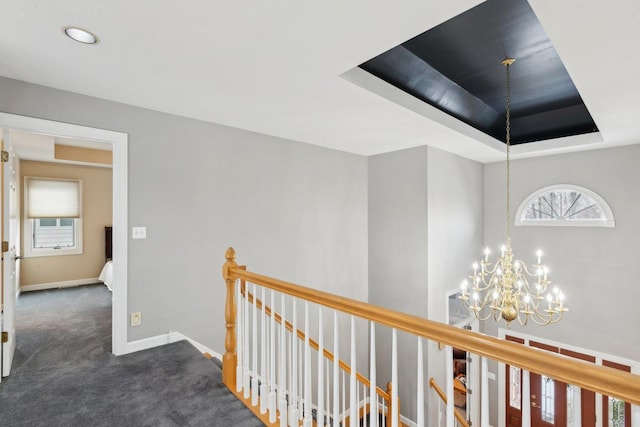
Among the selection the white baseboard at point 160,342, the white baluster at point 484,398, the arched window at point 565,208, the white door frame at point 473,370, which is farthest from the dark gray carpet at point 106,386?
the arched window at point 565,208

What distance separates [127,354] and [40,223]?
474 cm

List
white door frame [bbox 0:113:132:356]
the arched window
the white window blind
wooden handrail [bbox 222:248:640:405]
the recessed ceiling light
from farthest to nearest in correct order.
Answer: the white window blind, the arched window, white door frame [bbox 0:113:132:356], the recessed ceiling light, wooden handrail [bbox 222:248:640:405]

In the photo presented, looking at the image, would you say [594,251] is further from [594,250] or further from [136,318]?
[136,318]

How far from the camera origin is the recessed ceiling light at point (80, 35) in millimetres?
1798

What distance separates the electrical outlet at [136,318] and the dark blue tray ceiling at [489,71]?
2941 mm

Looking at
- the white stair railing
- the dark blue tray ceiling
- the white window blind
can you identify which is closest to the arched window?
the dark blue tray ceiling

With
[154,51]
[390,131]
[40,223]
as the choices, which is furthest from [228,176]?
[40,223]

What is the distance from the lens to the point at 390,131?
3.66 meters

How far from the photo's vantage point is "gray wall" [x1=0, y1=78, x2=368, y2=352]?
115 inches

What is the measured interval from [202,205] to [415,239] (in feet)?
9.14

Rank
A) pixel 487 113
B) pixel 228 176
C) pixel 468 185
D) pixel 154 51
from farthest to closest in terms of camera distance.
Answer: pixel 468 185 → pixel 487 113 → pixel 228 176 → pixel 154 51

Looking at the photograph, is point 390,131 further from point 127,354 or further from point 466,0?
point 127,354

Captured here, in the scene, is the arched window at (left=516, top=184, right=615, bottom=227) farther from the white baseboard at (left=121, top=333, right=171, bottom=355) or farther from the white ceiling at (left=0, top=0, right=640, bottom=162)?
the white baseboard at (left=121, top=333, right=171, bottom=355)

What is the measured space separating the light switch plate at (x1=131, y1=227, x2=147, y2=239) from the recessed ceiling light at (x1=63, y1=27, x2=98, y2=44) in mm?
1578
